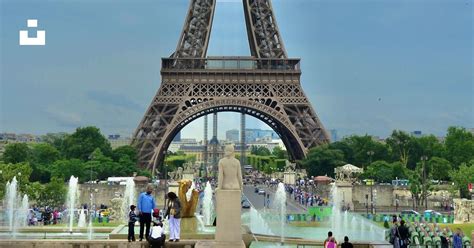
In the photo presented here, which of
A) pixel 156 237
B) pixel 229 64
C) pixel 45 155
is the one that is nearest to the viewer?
pixel 156 237

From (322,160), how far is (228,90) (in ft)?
47.0

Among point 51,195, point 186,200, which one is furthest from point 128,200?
point 186,200

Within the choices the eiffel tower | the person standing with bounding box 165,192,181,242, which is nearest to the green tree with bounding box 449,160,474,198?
the eiffel tower

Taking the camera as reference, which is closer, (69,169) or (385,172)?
(69,169)

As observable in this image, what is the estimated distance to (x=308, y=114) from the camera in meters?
72.4

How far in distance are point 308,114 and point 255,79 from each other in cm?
743

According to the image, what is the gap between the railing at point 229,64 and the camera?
7456 cm

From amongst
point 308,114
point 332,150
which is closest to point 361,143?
point 332,150

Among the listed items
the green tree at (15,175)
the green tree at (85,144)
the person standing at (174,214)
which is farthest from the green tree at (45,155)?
the person standing at (174,214)

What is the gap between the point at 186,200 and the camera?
1827 centimetres

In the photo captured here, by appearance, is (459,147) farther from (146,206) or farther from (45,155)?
(146,206)

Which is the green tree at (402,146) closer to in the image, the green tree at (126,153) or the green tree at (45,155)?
the green tree at (126,153)

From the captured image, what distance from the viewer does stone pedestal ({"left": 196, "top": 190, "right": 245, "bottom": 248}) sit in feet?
45.3

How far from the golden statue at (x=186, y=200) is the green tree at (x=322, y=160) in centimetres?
5583
